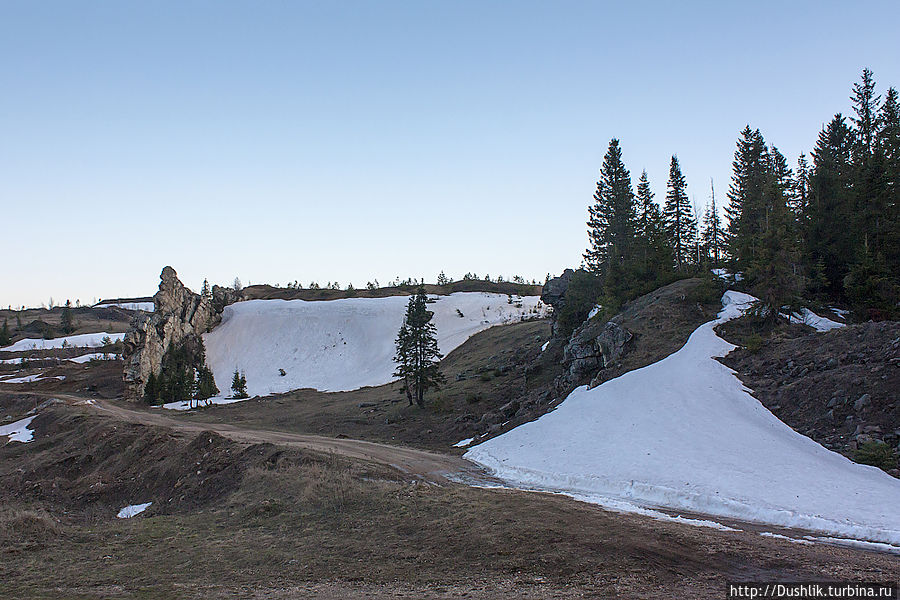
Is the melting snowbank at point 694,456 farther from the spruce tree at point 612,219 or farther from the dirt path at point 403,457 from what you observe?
the spruce tree at point 612,219

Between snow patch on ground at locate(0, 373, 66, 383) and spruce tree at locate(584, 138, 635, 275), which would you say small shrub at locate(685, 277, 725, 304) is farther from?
snow patch on ground at locate(0, 373, 66, 383)

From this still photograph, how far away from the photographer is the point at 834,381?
19828 millimetres

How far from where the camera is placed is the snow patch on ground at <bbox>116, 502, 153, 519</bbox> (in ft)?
57.5

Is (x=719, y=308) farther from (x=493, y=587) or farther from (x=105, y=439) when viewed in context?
(x=105, y=439)

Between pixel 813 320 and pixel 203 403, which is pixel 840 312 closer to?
pixel 813 320

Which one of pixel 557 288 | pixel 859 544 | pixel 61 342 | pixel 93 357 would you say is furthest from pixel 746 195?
pixel 61 342

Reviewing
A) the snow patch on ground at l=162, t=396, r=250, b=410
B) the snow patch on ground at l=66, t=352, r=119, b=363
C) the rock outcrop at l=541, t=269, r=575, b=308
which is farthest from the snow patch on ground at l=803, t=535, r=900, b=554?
the snow patch on ground at l=66, t=352, r=119, b=363

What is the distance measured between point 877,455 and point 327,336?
6296cm

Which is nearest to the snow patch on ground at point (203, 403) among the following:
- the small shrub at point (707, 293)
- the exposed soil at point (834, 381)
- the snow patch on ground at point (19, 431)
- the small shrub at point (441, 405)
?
the snow patch on ground at point (19, 431)

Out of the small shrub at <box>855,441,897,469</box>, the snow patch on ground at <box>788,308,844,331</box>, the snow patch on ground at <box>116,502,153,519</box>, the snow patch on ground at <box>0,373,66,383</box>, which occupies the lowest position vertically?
the snow patch on ground at <box>0,373,66,383</box>

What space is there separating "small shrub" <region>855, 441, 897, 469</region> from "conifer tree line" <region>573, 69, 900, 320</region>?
1248 centimetres

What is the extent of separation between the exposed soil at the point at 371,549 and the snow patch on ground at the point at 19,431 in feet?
58.2

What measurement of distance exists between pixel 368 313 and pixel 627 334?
5208 centimetres

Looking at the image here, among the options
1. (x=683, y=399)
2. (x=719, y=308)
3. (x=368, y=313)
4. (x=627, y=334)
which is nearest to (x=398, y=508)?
(x=683, y=399)
